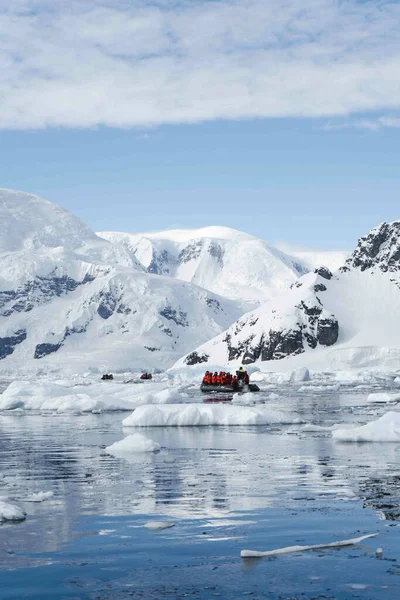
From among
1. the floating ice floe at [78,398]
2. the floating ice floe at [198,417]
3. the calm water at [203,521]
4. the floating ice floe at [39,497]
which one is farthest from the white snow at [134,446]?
Answer: the floating ice floe at [78,398]

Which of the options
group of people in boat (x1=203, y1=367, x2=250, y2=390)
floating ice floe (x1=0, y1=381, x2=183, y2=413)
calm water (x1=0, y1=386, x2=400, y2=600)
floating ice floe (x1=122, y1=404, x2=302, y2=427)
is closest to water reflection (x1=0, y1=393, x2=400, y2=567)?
calm water (x1=0, y1=386, x2=400, y2=600)

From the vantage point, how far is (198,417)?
41.1 meters

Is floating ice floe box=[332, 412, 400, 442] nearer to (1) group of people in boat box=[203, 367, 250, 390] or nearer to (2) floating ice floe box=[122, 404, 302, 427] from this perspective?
(2) floating ice floe box=[122, 404, 302, 427]

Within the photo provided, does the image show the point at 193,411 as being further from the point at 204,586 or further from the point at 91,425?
the point at 204,586

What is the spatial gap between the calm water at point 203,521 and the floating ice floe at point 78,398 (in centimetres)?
2630

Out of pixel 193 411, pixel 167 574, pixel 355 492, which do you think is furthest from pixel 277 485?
pixel 193 411

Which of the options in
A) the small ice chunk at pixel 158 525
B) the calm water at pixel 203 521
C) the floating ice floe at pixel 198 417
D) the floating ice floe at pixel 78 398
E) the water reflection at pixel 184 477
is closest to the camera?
the calm water at pixel 203 521

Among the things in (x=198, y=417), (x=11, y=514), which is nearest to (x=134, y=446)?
(x=198, y=417)

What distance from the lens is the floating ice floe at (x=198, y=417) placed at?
40719 millimetres

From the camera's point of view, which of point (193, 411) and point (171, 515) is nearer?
point (171, 515)

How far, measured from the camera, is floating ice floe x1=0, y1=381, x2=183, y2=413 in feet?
186

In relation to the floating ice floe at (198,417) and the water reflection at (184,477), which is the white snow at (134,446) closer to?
the water reflection at (184,477)

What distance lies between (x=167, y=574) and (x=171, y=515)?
4.51 metres

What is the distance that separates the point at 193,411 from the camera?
134ft
